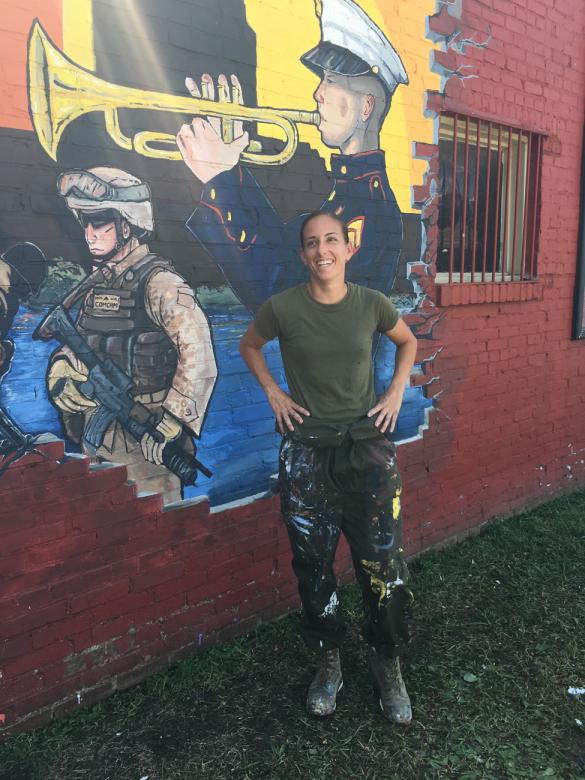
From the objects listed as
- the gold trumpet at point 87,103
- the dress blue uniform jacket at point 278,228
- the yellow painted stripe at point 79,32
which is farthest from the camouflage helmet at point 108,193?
the yellow painted stripe at point 79,32

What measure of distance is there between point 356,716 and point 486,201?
11.4ft

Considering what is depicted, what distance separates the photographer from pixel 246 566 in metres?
3.21

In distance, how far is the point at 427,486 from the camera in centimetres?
414

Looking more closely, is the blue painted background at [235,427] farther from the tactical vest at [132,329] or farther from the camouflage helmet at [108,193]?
the camouflage helmet at [108,193]

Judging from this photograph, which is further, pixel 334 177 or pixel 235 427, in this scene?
pixel 334 177

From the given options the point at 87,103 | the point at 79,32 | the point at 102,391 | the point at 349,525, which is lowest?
the point at 349,525

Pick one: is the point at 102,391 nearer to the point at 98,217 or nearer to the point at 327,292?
the point at 98,217

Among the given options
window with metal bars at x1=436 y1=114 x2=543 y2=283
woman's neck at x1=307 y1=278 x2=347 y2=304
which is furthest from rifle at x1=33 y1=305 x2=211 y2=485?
window with metal bars at x1=436 y1=114 x2=543 y2=283

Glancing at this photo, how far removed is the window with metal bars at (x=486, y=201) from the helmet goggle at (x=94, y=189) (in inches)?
88.0

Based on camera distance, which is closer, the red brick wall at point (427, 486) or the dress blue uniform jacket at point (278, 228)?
the red brick wall at point (427, 486)

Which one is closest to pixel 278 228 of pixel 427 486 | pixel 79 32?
pixel 79 32

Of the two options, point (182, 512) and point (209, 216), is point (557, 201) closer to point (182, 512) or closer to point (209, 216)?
point (209, 216)

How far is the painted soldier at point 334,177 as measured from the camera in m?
2.84

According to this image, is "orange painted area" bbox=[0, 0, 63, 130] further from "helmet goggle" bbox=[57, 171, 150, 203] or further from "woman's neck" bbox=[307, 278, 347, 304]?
"woman's neck" bbox=[307, 278, 347, 304]
